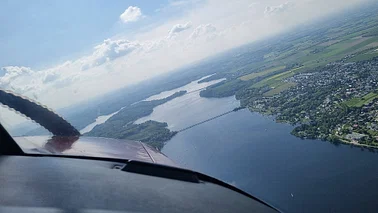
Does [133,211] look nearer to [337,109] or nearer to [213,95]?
[337,109]

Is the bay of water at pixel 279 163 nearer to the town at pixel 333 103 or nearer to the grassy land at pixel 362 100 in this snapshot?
the town at pixel 333 103

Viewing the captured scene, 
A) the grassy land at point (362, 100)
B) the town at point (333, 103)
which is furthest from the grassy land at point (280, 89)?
the grassy land at point (362, 100)

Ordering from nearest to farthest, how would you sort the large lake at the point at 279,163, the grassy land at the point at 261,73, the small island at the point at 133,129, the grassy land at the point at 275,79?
the large lake at the point at 279,163, the small island at the point at 133,129, the grassy land at the point at 275,79, the grassy land at the point at 261,73

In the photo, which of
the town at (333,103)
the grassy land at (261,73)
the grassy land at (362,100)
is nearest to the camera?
the town at (333,103)

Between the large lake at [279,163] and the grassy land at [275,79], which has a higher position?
the grassy land at [275,79]

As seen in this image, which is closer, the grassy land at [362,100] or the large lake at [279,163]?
the large lake at [279,163]

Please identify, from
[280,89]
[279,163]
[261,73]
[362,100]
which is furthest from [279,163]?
[261,73]

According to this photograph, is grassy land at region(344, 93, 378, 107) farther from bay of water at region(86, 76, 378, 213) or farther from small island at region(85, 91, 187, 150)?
small island at region(85, 91, 187, 150)

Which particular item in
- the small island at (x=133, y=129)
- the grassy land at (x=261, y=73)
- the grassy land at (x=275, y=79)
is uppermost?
the small island at (x=133, y=129)
